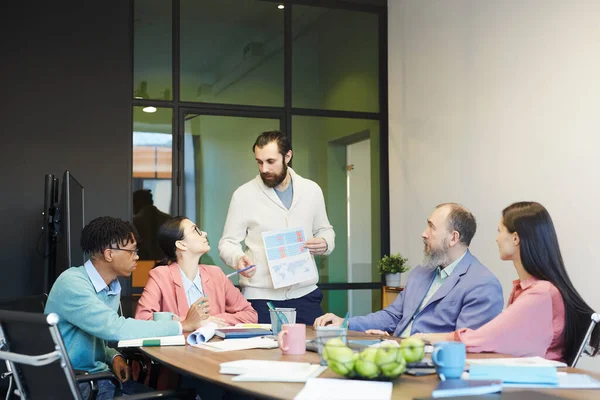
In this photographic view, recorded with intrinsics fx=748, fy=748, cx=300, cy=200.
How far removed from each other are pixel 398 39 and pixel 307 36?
2.75ft

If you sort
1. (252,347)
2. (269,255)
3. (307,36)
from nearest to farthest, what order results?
(252,347) → (269,255) → (307,36)

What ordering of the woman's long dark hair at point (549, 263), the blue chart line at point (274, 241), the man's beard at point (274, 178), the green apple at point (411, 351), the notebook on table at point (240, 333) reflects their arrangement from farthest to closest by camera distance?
1. the man's beard at point (274, 178)
2. the blue chart line at point (274, 241)
3. the notebook on table at point (240, 333)
4. the woman's long dark hair at point (549, 263)
5. the green apple at point (411, 351)

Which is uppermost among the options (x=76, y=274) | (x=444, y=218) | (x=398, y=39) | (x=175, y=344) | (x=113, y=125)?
(x=398, y=39)

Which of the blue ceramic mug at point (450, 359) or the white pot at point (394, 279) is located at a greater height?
the blue ceramic mug at point (450, 359)

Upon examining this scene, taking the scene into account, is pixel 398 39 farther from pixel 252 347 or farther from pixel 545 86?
pixel 252 347

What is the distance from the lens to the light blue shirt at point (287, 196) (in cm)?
438

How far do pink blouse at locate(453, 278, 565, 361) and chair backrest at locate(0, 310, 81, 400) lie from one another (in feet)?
4.27

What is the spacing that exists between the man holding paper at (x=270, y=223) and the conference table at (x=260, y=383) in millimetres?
1237

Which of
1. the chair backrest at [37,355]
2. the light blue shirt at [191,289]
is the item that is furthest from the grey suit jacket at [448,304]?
the chair backrest at [37,355]

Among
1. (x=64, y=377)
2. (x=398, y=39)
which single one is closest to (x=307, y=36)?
(x=398, y=39)

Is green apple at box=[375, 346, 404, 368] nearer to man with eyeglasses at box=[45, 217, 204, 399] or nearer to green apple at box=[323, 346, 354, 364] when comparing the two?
green apple at box=[323, 346, 354, 364]

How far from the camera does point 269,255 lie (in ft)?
13.4

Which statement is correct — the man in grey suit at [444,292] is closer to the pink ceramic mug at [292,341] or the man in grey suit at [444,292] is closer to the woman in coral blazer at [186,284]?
A: the pink ceramic mug at [292,341]

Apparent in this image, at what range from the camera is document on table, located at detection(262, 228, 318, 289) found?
4094mm
